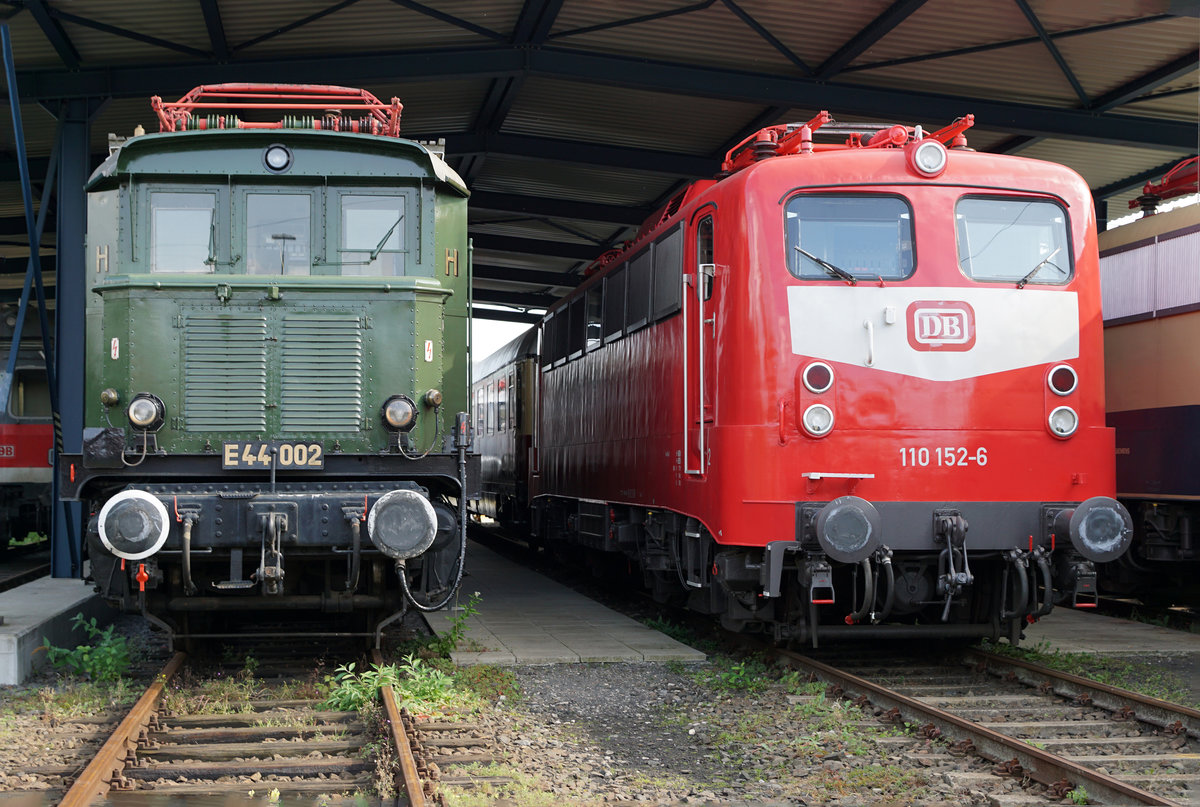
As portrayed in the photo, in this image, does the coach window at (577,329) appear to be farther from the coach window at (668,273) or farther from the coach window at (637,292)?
the coach window at (668,273)

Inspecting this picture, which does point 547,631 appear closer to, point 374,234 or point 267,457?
point 267,457

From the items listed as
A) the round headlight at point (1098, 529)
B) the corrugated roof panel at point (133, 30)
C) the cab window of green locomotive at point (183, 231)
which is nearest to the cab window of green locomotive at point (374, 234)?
the cab window of green locomotive at point (183, 231)

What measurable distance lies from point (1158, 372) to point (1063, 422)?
3.53 m

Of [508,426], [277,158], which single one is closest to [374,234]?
[277,158]

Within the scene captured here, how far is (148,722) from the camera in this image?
6.98 metres

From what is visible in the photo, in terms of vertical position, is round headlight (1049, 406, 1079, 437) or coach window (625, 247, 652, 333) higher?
coach window (625, 247, 652, 333)

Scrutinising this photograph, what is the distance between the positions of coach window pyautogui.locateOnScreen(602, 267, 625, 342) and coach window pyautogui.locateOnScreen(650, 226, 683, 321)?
1.48 metres

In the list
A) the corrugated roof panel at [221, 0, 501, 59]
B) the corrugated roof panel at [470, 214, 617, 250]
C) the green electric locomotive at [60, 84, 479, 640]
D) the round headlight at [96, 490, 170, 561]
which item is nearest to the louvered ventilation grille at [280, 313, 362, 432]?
the green electric locomotive at [60, 84, 479, 640]

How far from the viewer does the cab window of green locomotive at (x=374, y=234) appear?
8602 millimetres

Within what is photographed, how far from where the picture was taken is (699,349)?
355 inches

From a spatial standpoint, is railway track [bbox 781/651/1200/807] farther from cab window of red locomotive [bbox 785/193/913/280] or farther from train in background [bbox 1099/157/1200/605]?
train in background [bbox 1099/157/1200/605]

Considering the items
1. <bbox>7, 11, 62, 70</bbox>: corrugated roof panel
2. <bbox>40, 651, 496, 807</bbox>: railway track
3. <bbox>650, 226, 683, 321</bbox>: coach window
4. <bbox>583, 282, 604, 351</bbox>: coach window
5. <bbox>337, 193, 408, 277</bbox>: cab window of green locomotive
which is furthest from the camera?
<bbox>583, 282, 604, 351</bbox>: coach window

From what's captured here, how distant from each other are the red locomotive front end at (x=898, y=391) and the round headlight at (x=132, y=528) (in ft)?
12.3

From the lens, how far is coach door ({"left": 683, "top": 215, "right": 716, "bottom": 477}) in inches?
347
